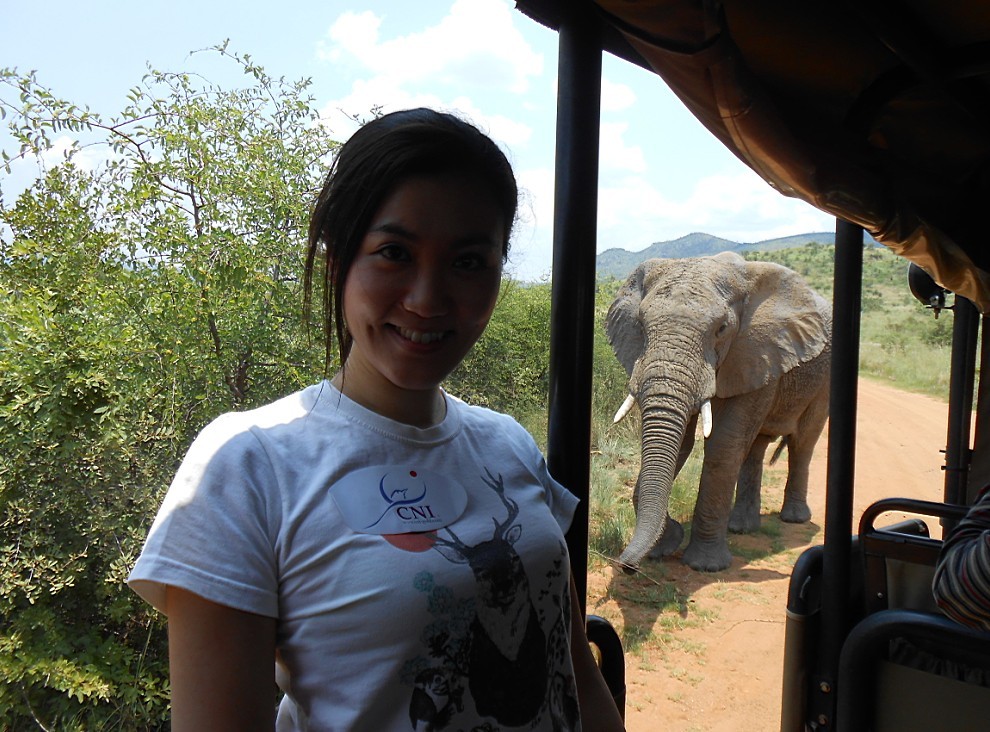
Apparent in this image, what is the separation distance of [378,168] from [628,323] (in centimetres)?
479

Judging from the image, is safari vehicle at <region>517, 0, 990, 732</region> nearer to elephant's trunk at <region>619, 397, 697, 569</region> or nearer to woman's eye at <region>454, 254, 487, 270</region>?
woman's eye at <region>454, 254, 487, 270</region>

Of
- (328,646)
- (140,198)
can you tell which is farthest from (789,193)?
(140,198)

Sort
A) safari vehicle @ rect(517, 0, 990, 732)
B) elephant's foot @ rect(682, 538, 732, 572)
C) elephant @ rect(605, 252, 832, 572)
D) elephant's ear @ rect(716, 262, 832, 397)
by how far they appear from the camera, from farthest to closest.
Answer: elephant's ear @ rect(716, 262, 832, 397)
elephant's foot @ rect(682, 538, 732, 572)
elephant @ rect(605, 252, 832, 572)
safari vehicle @ rect(517, 0, 990, 732)

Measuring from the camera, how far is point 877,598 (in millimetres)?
1978

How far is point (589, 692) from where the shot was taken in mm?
943

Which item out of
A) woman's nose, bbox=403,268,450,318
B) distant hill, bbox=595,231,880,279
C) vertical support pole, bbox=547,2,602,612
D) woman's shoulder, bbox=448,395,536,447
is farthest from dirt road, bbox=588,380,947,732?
distant hill, bbox=595,231,880,279

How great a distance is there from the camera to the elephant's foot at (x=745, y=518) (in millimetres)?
6219

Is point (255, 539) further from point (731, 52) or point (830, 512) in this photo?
point (830, 512)

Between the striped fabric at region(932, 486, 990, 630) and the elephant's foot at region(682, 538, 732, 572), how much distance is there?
3941 mm

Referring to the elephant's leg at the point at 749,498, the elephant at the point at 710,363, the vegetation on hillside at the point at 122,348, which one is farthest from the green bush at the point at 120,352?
the elephant's leg at the point at 749,498

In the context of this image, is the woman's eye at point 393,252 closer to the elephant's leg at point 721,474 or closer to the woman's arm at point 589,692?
the woman's arm at point 589,692

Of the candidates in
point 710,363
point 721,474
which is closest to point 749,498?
point 721,474

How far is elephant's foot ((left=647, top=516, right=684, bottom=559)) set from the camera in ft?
17.0

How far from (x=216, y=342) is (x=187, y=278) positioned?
0.68 ft
